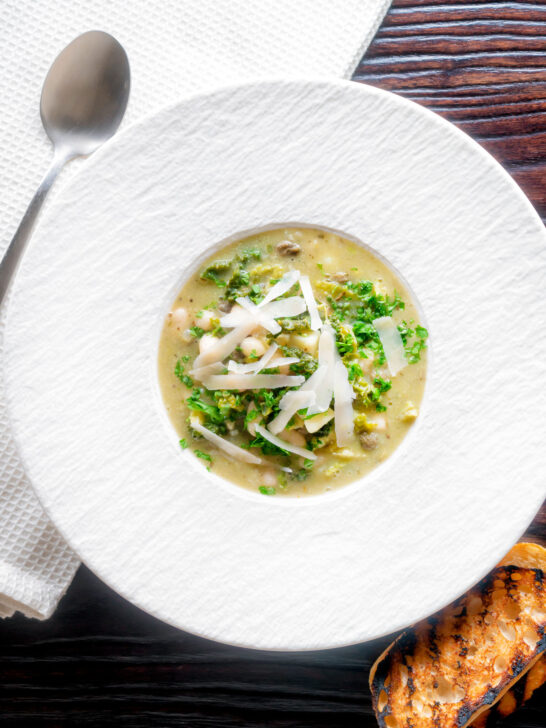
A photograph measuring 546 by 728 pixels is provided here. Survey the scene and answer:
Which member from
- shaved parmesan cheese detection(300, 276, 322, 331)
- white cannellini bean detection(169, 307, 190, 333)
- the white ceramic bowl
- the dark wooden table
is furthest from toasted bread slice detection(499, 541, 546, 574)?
white cannellini bean detection(169, 307, 190, 333)

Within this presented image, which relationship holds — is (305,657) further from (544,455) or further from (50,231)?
(50,231)

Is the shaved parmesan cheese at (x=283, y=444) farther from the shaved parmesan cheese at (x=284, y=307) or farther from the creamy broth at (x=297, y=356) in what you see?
the shaved parmesan cheese at (x=284, y=307)

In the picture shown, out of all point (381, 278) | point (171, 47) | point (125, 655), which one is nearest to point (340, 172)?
point (381, 278)

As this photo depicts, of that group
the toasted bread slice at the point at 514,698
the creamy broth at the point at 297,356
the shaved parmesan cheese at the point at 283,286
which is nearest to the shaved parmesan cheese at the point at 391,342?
the creamy broth at the point at 297,356

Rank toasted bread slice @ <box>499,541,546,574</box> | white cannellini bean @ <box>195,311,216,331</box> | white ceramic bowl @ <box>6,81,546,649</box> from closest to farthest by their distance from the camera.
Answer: white ceramic bowl @ <box>6,81,546,649</box> < white cannellini bean @ <box>195,311,216,331</box> < toasted bread slice @ <box>499,541,546,574</box>

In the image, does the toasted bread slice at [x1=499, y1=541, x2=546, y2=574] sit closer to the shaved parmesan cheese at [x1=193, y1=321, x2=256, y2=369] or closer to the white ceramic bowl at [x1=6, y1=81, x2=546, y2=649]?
the white ceramic bowl at [x1=6, y1=81, x2=546, y2=649]
